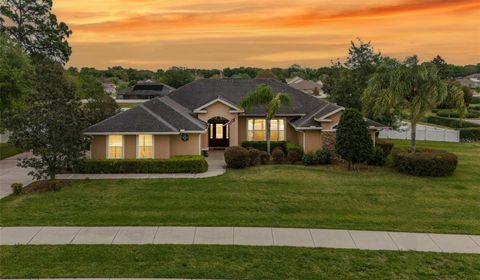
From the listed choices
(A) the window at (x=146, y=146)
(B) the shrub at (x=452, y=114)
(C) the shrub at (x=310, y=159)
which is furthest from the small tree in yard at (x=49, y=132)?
(B) the shrub at (x=452, y=114)

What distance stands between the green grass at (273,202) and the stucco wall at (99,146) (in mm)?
4478

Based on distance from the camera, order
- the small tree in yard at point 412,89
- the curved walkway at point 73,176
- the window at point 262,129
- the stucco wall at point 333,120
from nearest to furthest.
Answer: the curved walkway at point 73,176 → the small tree in yard at point 412,89 → the stucco wall at point 333,120 → the window at point 262,129

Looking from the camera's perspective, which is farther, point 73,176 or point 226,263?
point 73,176

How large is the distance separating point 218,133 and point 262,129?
11.2ft

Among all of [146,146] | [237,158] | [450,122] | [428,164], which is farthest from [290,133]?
[450,122]

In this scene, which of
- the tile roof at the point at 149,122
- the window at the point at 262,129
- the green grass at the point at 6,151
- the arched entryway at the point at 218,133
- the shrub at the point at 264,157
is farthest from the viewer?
the arched entryway at the point at 218,133

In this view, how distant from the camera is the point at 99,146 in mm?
26328

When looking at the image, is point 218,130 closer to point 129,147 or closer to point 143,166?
point 129,147

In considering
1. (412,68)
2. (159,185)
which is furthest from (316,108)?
(159,185)

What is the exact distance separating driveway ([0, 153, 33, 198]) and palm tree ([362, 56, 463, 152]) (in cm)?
2033

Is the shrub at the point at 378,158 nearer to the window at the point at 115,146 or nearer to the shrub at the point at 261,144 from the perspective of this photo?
the shrub at the point at 261,144

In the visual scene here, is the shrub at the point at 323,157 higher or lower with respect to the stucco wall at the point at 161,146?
lower

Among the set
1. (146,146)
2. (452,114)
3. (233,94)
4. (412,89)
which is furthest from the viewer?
(452,114)

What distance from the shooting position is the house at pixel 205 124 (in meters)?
26.3
